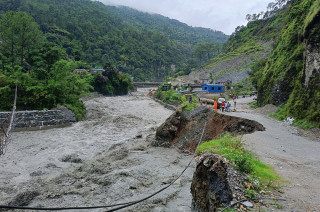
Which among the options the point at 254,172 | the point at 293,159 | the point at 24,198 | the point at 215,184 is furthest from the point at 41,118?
the point at 293,159

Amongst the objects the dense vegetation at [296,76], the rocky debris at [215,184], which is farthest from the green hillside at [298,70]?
the rocky debris at [215,184]

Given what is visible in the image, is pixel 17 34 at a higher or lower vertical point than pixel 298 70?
higher

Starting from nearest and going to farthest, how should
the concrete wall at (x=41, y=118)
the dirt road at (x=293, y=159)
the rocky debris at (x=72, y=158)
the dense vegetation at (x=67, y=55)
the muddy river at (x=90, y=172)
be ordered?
the dirt road at (x=293, y=159) < the muddy river at (x=90, y=172) < the rocky debris at (x=72, y=158) < the concrete wall at (x=41, y=118) < the dense vegetation at (x=67, y=55)

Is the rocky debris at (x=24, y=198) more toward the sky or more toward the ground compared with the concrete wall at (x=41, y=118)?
more toward the ground

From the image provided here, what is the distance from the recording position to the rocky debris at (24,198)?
855 centimetres

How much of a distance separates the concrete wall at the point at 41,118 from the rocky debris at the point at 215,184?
63.7ft

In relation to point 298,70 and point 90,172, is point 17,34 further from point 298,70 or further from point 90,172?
point 298,70

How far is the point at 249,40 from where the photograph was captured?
101 metres

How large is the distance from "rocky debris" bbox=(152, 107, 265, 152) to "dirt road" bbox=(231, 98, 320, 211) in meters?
1.53

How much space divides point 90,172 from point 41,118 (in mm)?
13663

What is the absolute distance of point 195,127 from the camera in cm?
1569

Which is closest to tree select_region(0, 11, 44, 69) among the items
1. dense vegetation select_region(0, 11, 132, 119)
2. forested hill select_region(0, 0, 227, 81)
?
dense vegetation select_region(0, 11, 132, 119)

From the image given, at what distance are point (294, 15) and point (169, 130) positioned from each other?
2321 cm

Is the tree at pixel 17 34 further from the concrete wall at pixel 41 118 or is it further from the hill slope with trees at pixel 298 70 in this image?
the hill slope with trees at pixel 298 70
